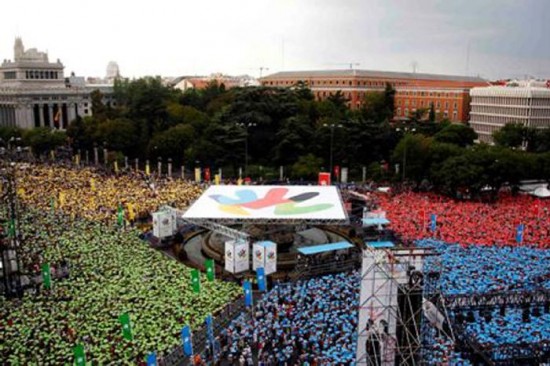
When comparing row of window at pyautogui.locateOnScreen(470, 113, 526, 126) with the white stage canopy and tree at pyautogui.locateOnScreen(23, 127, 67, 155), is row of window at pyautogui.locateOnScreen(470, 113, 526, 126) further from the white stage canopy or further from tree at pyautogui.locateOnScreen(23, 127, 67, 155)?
tree at pyautogui.locateOnScreen(23, 127, 67, 155)

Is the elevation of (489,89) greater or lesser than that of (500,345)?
greater

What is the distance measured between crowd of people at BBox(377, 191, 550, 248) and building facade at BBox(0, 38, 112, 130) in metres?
67.8

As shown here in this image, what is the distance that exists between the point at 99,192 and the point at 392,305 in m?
31.3

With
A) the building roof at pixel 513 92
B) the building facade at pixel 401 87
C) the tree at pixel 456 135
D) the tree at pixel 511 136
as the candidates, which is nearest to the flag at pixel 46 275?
the tree at pixel 456 135

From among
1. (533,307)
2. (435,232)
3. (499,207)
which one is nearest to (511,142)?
(499,207)

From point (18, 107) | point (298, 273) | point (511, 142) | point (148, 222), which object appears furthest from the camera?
point (18, 107)

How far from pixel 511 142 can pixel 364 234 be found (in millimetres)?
35540

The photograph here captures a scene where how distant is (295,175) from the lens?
161ft

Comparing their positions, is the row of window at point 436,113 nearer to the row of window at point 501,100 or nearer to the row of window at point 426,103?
the row of window at point 426,103

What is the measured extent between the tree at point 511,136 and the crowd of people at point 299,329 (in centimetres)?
4423

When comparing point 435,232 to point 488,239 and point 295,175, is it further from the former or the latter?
point 295,175

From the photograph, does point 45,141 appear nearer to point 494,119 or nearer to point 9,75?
point 9,75

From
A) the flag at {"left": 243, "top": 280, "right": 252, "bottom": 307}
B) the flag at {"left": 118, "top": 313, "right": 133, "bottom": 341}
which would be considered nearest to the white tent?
the flag at {"left": 243, "top": 280, "right": 252, "bottom": 307}

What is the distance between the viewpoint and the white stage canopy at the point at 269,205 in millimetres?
27344
